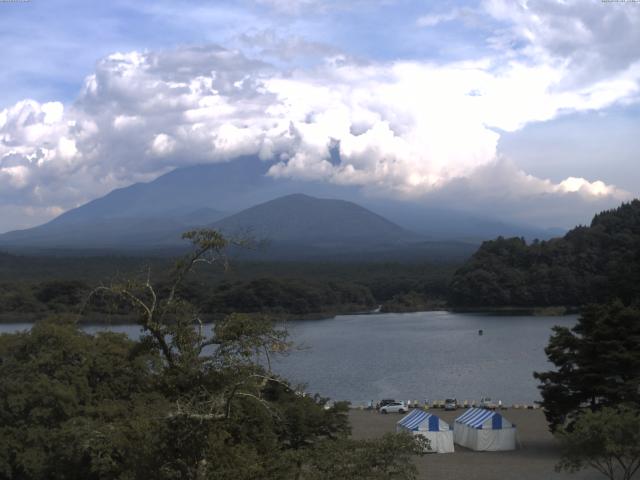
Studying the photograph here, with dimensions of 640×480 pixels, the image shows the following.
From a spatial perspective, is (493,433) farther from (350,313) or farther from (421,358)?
(350,313)

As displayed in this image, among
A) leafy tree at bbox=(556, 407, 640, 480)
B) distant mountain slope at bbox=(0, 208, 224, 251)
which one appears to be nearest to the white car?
leafy tree at bbox=(556, 407, 640, 480)

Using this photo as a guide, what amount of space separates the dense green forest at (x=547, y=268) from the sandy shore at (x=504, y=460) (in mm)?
33187

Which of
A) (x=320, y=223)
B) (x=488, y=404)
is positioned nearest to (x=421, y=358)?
(x=488, y=404)

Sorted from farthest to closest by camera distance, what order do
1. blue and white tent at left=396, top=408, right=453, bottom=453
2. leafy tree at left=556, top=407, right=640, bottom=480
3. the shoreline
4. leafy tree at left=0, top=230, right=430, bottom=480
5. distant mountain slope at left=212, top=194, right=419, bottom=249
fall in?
1. distant mountain slope at left=212, top=194, right=419, bottom=249
2. the shoreline
3. blue and white tent at left=396, top=408, right=453, bottom=453
4. leafy tree at left=556, top=407, right=640, bottom=480
5. leafy tree at left=0, top=230, right=430, bottom=480

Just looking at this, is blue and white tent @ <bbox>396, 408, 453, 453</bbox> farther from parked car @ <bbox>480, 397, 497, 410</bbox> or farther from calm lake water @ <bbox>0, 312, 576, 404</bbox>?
parked car @ <bbox>480, 397, 497, 410</bbox>

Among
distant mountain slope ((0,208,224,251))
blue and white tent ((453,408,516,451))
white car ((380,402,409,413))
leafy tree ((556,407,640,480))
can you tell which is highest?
distant mountain slope ((0,208,224,251))

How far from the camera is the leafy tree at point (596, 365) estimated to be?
46.3 feet

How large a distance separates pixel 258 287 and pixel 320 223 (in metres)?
111

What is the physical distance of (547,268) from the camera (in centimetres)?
5319

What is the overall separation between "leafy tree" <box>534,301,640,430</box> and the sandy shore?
806 millimetres

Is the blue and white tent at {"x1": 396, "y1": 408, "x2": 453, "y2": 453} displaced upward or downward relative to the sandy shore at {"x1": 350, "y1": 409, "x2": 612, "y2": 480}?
upward

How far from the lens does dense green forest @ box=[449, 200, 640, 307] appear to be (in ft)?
170

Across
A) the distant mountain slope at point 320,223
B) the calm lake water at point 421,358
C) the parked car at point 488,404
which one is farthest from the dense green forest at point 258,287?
the distant mountain slope at point 320,223

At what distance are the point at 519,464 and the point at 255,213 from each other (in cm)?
14170
